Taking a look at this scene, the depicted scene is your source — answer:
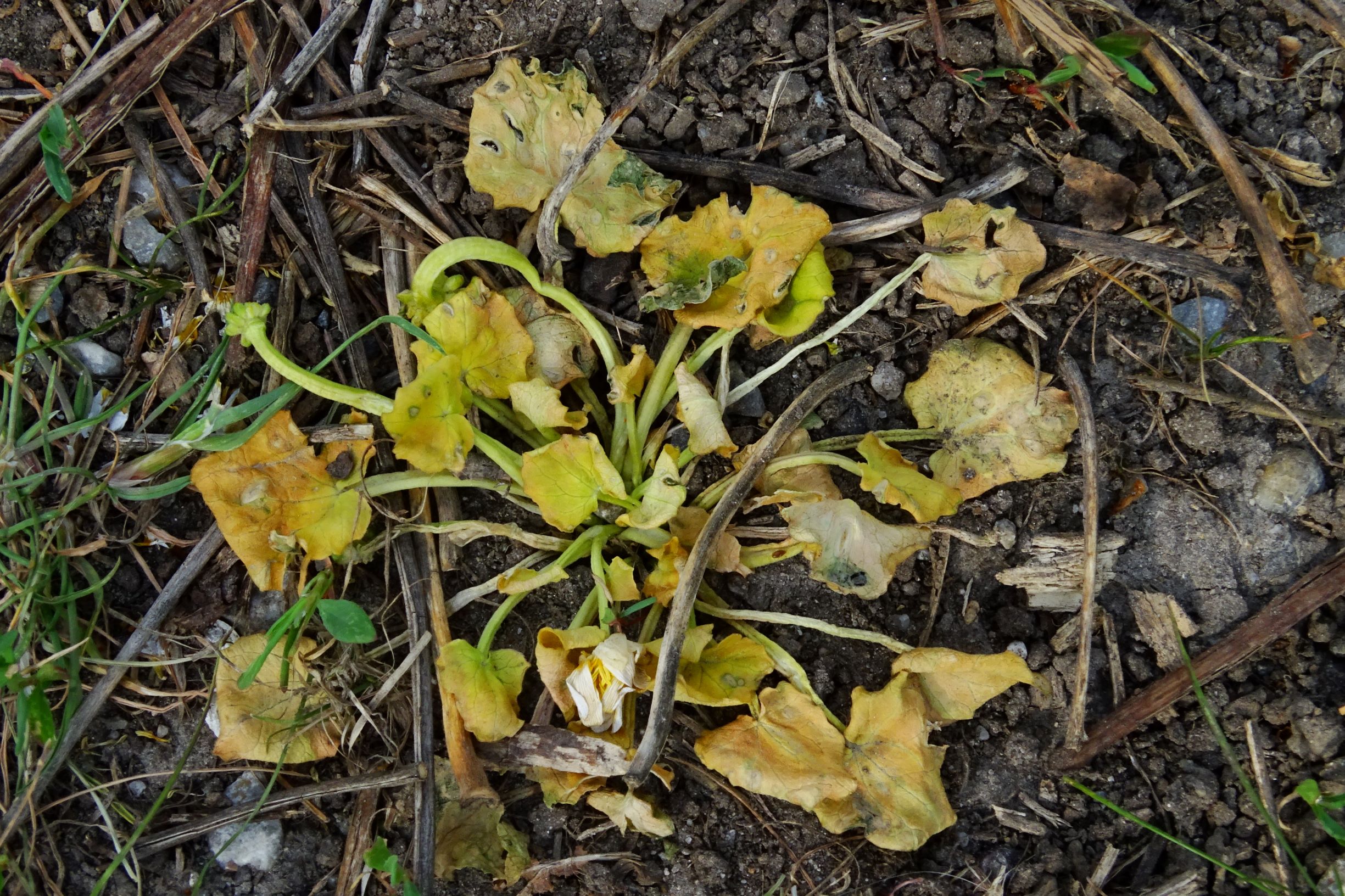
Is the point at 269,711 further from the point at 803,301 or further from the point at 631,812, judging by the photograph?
the point at 803,301

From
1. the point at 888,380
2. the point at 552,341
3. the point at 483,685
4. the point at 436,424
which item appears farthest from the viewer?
the point at 888,380

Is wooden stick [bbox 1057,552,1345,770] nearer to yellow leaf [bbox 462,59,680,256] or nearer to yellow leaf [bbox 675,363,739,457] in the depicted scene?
yellow leaf [bbox 675,363,739,457]

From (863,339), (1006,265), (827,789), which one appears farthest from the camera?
(863,339)

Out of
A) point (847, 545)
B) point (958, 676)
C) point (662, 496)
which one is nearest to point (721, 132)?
point (662, 496)

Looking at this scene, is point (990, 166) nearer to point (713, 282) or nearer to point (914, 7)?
point (914, 7)

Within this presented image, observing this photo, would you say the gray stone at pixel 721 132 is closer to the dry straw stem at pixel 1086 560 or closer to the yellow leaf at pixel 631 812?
the dry straw stem at pixel 1086 560

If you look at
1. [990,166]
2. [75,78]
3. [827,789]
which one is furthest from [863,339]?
[75,78]
